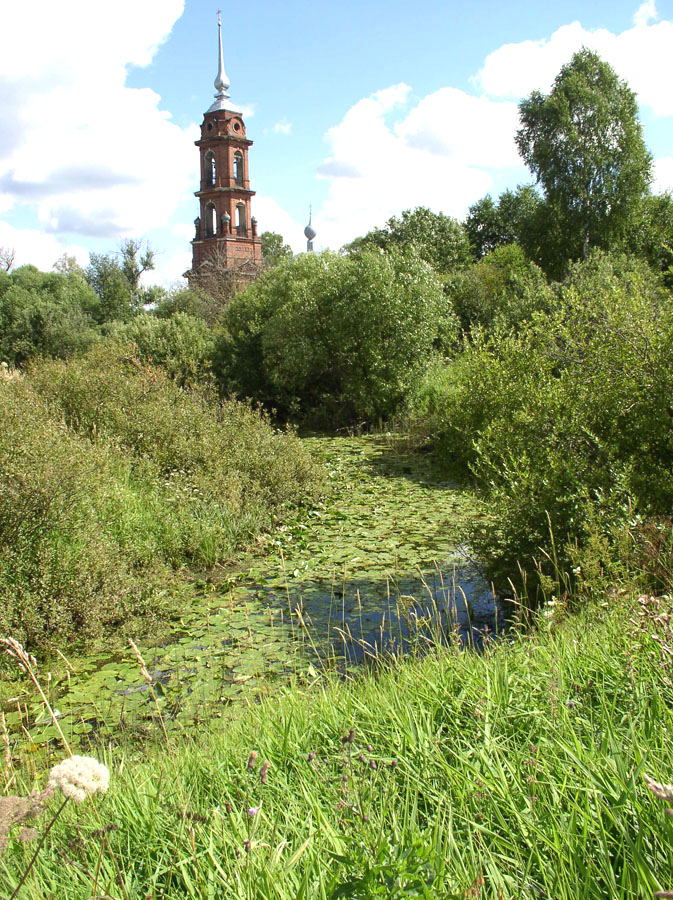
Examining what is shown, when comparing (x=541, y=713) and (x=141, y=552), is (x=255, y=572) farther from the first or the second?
(x=541, y=713)

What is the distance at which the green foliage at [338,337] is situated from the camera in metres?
16.8

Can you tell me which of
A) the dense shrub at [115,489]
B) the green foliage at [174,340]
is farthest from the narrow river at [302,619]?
the green foliage at [174,340]

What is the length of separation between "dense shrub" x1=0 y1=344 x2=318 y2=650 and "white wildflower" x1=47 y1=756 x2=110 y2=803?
4480mm

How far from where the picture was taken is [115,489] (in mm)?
7773

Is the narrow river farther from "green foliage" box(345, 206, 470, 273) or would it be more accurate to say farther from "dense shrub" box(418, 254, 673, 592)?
"green foliage" box(345, 206, 470, 273)

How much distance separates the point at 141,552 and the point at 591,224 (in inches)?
1107

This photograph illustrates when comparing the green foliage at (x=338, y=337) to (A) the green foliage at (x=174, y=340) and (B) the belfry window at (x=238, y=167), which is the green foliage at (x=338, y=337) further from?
(B) the belfry window at (x=238, y=167)

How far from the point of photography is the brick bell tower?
180 feet

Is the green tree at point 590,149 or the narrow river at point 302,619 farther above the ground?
the green tree at point 590,149

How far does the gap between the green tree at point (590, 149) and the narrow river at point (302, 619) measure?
2315 centimetres

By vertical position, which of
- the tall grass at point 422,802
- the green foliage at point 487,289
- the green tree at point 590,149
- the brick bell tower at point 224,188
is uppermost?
the brick bell tower at point 224,188

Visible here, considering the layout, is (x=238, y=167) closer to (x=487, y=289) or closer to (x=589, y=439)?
(x=487, y=289)

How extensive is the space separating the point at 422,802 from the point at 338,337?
612 inches

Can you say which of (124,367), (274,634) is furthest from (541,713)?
(124,367)
